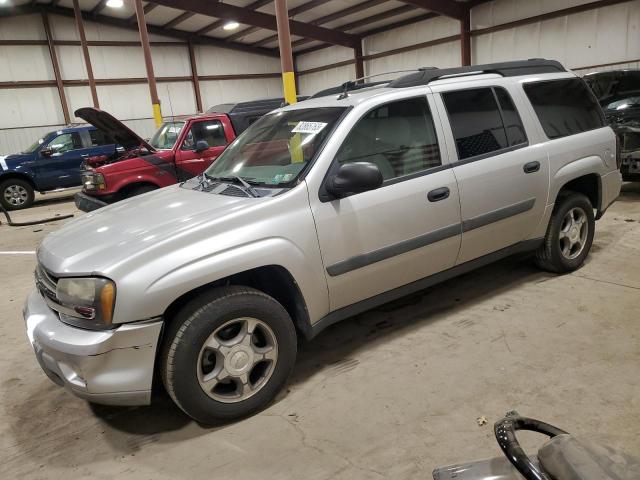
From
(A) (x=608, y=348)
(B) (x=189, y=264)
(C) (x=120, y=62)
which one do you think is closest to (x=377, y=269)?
(B) (x=189, y=264)

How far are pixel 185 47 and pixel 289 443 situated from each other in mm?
20748

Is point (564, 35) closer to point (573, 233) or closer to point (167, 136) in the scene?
point (167, 136)

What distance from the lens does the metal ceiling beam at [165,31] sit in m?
16.9

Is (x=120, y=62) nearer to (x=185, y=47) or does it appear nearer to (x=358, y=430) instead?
(x=185, y=47)

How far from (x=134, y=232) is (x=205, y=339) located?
68cm

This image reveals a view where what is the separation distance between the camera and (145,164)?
7258 millimetres

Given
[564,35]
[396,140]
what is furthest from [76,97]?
[396,140]

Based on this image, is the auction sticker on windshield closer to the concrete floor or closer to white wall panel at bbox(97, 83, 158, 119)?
the concrete floor

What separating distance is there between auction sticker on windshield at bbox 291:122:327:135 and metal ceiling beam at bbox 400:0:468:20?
12160 mm

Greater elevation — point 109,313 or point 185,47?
point 185,47

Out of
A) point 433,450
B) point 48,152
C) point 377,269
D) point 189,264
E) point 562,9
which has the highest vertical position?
point 562,9

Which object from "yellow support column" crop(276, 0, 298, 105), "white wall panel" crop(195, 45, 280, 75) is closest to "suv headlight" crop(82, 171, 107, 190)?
"yellow support column" crop(276, 0, 298, 105)

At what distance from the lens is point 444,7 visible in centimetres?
1414

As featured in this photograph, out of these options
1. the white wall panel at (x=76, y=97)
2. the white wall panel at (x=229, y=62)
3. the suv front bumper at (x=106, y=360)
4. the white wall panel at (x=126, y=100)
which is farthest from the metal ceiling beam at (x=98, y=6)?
the suv front bumper at (x=106, y=360)
